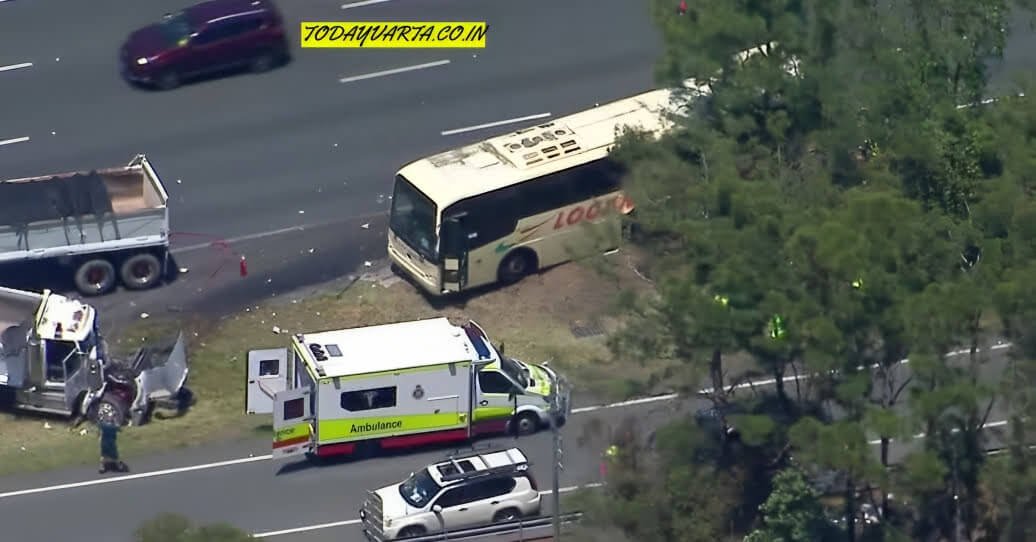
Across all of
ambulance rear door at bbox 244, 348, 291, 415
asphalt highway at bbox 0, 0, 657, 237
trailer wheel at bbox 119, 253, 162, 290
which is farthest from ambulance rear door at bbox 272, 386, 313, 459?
asphalt highway at bbox 0, 0, 657, 237

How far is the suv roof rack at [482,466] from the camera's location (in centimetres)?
3956

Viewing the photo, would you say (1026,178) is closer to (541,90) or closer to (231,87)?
(541,90)

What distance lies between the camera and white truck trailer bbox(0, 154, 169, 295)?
4528 centimetres

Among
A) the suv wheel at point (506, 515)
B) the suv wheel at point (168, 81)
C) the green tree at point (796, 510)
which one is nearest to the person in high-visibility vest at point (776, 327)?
the green tree at point (796, 510)

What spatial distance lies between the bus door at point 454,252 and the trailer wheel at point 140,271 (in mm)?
5844

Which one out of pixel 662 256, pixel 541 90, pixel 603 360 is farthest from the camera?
pixel 541 90

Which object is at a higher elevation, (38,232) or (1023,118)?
(1023,118)

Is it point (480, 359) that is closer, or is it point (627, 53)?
point (480, 359)

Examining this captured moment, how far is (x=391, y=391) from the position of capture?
1633 inches

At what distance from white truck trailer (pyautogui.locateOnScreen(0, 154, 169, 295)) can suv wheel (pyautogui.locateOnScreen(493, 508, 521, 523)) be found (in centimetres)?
1059

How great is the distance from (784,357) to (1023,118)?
6.27 m

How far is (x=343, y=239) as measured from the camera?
48719mm

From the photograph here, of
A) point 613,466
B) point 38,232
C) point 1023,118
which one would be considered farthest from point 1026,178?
point 38,232
